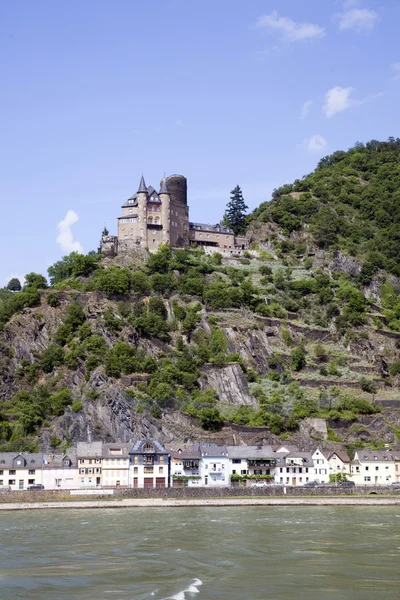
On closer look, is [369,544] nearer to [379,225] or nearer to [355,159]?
[379,225]

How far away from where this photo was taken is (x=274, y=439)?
3216 inches

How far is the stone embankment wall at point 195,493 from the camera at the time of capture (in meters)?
67.2

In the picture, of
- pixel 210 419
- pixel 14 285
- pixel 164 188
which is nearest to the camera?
pixel 210 419

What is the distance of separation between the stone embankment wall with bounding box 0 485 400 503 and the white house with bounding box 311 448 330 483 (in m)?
6.07

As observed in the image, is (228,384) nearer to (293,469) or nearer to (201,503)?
(293,469)

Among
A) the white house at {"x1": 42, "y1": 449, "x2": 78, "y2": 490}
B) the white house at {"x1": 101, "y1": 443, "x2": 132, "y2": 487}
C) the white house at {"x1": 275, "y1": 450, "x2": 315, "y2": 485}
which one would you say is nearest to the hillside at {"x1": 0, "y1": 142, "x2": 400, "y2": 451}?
the white house at {"x1": 275, "y1": 450, "x2": 315, "y2": 485}

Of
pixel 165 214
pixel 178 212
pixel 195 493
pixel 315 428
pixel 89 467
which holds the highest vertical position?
pixel 178 212

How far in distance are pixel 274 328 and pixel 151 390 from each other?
22.6 m

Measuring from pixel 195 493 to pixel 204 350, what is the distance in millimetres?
26009

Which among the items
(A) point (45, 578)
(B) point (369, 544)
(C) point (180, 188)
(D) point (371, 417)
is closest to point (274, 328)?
(D) point (371, 417)

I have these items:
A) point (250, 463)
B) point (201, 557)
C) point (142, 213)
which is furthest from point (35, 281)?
point (201, 557)

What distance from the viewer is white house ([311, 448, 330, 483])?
7800 cm

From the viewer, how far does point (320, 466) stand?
78.4 meters

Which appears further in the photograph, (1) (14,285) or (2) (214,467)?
(1) (14,285)
